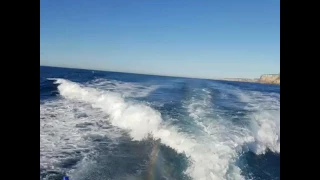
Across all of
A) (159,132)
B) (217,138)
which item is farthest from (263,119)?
(159,132)

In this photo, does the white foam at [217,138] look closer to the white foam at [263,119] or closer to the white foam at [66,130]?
the white foam at [263,119]

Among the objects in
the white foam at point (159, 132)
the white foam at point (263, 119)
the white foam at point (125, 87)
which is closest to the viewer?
the white foam at point (159, 132)

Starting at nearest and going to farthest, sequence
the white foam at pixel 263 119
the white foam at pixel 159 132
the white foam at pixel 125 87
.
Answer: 1. the white foam at pixel 159 132
2. the white foam at pixel 263 119
3. the white foam at pixel 125 87

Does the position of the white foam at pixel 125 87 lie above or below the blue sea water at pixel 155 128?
above

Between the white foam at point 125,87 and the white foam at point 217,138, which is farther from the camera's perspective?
the white foam at point 125,87

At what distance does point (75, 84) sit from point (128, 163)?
1.26m

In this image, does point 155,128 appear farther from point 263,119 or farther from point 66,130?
point 263,119

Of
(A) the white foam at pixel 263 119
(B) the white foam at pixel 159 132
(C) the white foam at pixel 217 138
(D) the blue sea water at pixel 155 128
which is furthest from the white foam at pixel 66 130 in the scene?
(A) the white foam at pixel 263 119

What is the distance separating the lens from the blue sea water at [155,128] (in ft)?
8.60

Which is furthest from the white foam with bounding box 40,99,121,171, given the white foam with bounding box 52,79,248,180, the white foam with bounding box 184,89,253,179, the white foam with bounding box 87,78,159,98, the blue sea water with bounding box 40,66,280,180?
the white foam with bounding box 184,89,253,179
